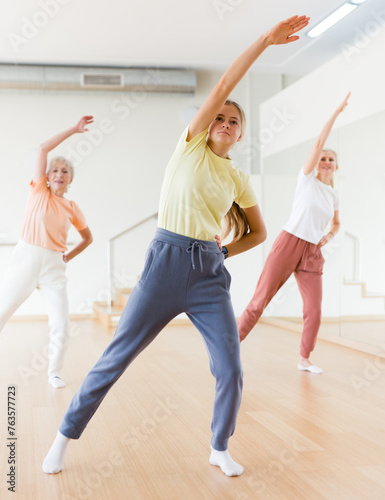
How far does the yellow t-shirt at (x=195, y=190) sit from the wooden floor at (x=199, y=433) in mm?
832

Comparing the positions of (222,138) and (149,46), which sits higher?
(149,46)

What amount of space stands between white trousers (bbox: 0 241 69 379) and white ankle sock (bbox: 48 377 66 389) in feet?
0.35

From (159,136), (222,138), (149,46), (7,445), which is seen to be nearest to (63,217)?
(7,445)

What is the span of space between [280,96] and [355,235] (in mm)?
2386

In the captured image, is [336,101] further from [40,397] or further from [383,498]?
[383,498]

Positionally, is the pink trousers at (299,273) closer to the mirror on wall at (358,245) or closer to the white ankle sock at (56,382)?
the mirror on wall at (358,245)

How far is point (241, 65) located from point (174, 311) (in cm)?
80

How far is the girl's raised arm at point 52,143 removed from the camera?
3.16 metres

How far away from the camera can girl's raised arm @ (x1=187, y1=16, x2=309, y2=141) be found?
69.2 inches

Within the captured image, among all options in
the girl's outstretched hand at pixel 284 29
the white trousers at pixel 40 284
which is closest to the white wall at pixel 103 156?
the white trousers at pixel 40 284

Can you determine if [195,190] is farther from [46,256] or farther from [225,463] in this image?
[46,256]

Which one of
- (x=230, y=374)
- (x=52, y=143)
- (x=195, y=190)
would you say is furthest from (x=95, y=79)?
(x=230, y=374)

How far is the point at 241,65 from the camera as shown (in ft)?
5.97

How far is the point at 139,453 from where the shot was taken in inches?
90.0
